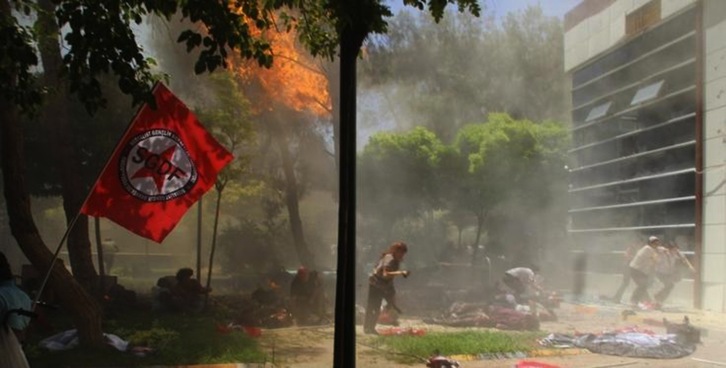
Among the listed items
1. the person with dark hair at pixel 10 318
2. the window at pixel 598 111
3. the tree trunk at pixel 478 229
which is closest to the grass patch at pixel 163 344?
the person with dark hair at pixel 10 318

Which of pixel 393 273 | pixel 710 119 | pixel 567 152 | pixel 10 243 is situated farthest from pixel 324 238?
pixel 710 119

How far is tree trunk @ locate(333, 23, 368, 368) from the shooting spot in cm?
247

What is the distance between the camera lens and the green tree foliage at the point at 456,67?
949 centimetres

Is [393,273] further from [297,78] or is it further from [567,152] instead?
[567,152]

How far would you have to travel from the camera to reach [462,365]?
6293mm

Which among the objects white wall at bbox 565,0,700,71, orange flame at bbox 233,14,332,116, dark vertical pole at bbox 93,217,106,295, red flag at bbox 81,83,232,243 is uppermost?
white wall at bbox 565,0,700,71

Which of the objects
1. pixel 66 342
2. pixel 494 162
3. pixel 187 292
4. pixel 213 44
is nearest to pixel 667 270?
pixel 494 162

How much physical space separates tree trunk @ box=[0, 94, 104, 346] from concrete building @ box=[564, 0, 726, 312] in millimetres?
8289

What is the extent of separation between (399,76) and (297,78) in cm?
190

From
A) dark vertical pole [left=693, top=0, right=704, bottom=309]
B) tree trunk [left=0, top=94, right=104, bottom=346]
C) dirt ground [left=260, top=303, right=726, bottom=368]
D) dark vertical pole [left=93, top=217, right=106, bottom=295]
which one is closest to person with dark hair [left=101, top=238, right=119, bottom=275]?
dark vertical pole [left=93, top=217, right=106, bottom=295]

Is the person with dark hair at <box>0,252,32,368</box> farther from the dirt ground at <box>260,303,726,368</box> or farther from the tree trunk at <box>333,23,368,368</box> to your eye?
the dirt ground at <box>260,303,726,368</box>

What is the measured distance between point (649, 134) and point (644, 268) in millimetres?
2387

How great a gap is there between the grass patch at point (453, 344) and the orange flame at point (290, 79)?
3.49 m

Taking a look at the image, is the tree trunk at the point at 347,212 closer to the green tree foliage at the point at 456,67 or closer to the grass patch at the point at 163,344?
the grass patch at the point at 163,344
